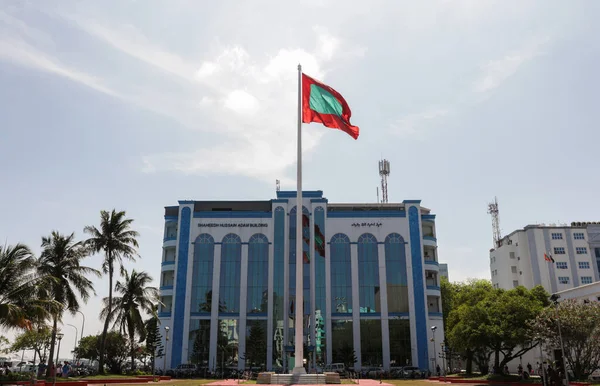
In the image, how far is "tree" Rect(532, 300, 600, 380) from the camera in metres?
37.5

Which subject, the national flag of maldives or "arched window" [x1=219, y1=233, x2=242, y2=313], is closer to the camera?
the national flag of maldives

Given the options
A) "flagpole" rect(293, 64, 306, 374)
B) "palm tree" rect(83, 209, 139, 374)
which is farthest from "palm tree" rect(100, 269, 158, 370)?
"flagpole" rect(293, 64, 306, 374)

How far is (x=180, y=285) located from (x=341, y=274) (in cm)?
2159

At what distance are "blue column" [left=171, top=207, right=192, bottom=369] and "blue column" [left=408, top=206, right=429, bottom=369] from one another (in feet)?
100

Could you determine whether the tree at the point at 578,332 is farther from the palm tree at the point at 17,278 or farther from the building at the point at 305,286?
the palm tree at the point at 17,278

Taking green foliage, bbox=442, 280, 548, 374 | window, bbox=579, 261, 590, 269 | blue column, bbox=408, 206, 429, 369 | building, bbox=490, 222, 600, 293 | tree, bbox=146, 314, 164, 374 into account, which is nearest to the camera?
green foliage, bbox=442, 280, 548, 374

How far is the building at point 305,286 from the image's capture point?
61.1m

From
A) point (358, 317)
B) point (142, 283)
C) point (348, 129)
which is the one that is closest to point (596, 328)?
point (348, 129)

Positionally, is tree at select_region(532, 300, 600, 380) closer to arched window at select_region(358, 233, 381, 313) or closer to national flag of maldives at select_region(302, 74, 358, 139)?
national flag of maldives at select_region(302, 74, 358, 139)

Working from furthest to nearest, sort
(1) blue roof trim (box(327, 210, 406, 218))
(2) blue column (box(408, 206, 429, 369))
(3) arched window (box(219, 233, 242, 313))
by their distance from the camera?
(1) blue roof trim (box(327, 210, 406, 218)), (3) arched window (box(219, 233, 242, 313)), (2) blue column (box(408, 206, 429, 369))

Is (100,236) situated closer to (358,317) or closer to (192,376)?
(192,376)

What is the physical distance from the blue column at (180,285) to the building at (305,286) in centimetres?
A: 13

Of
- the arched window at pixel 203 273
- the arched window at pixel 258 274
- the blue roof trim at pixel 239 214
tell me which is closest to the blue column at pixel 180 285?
the arched window at pixel 203 273

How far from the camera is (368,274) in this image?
2525 inches
